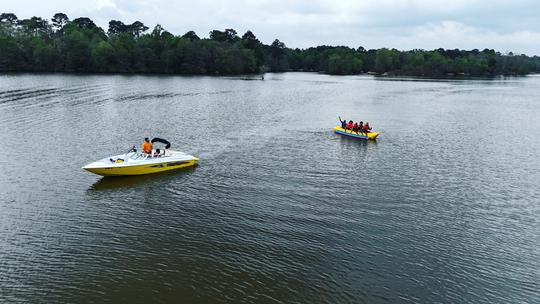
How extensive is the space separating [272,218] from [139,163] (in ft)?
52.4

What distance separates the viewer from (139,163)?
132 feet

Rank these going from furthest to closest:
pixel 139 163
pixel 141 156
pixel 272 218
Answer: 1. pixel 141 156
2. pixel 139 163
3. pixel 272 218

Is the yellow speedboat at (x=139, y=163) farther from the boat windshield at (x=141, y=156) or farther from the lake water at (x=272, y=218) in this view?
the lake water at (x=272, y=218)

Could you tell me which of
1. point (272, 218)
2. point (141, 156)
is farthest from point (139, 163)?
point (272, 218)

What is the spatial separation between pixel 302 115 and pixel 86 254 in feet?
196

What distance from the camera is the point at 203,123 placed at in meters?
68.2

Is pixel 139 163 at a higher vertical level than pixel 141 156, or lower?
lower

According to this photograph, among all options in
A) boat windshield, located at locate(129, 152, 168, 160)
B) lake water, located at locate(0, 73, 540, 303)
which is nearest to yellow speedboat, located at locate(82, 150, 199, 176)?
boat windshield, located at locate(129, 152, 168, 160)

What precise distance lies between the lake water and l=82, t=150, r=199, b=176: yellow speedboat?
1.07 m

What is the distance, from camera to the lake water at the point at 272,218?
Answer: 2275cm

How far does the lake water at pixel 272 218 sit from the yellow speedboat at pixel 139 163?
107cm

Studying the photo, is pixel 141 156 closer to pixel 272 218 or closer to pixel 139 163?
pixel 139 163

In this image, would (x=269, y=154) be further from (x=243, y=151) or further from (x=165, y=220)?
(x=165, y=220)

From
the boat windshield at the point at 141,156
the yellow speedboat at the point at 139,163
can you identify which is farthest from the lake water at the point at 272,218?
the boat windshield at the point at 141,156
